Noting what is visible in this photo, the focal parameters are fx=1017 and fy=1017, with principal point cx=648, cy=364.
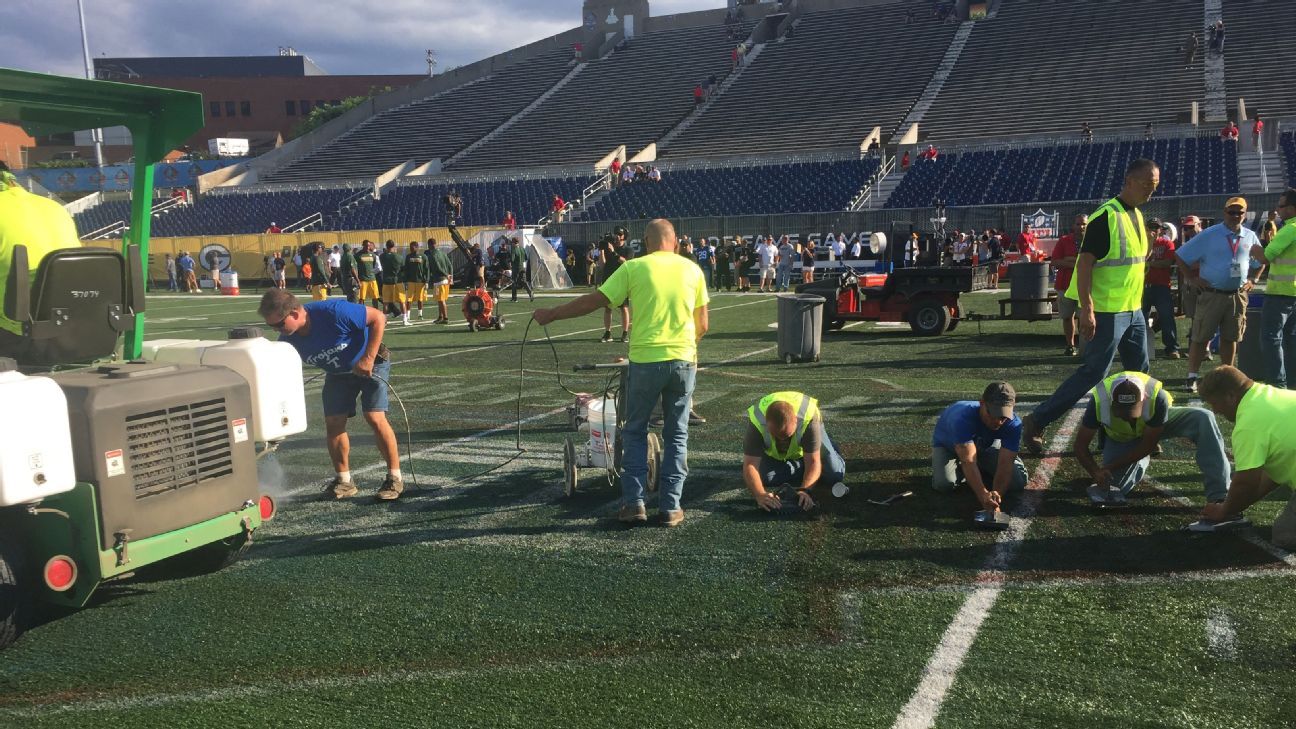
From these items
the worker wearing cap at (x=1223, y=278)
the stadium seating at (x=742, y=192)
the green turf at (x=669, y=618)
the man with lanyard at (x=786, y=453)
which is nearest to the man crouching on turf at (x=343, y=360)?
the green turf at (x=669, y=618)

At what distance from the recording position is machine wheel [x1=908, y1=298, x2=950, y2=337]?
1491 cm

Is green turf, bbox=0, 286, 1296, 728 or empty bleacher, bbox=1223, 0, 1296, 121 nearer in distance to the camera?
green turf, bbox=0, 286, 1296, 728

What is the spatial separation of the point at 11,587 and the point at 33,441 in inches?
27.4

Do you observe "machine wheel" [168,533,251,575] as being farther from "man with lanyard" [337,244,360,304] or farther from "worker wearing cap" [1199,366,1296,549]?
"man with lanyard" [337,244,360,304]

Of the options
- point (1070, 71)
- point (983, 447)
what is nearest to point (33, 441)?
point (983, 447)

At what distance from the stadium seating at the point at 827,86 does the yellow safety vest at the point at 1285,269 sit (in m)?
33.8

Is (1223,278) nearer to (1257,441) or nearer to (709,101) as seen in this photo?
(1257,441)

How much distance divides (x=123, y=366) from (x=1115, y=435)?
522 cm

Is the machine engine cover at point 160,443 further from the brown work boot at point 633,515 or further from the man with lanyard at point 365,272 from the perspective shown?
the man with lanyard at point 365,272

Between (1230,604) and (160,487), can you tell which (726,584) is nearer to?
(1230,604)

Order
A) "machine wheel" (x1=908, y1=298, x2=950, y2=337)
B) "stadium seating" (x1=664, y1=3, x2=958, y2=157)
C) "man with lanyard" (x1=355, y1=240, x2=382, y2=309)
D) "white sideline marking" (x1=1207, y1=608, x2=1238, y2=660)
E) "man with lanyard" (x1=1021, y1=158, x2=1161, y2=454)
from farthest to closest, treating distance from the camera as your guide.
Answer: "stadium seating" (x1=664, y1=3, x2=958, y2=157) < "man with lanyard" (x1=355, y1=240, x2=382, y2=309) < "machine wheel" (x1=908, y1=298, x2=950, y2=337) < "man with lanyard" (x1=1021, y1=158, x2=1161, y2=454) < "white sideline marking" (x1=1207, y1=608, x2=1238, y2=660)

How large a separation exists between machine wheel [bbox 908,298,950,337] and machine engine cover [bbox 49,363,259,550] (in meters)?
11.8

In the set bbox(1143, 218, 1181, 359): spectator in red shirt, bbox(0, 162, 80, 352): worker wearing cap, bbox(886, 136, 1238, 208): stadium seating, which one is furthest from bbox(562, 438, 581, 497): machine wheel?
bbox(886, 136, 1238, 208): stadium seating

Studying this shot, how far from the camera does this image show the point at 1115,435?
587 centimetres
